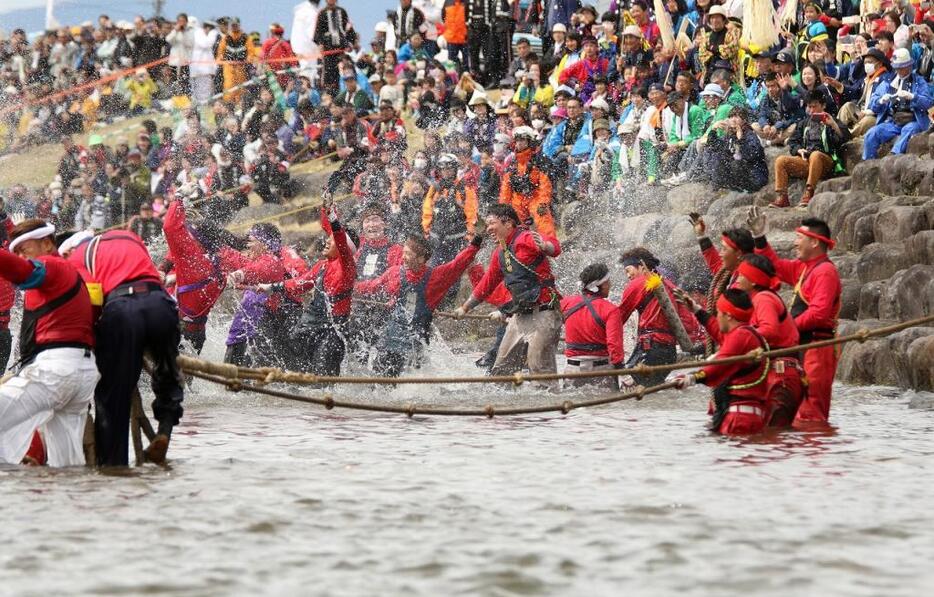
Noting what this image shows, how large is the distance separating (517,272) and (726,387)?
13.9 feet

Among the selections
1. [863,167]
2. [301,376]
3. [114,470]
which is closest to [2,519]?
[114,470]

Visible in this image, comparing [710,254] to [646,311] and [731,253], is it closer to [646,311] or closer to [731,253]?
→ [731,253]

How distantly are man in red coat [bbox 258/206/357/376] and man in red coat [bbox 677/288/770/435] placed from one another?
182 inches

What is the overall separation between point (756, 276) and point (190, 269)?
5471 mm

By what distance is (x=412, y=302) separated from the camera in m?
14.7

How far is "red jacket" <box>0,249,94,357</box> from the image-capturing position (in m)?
8.25

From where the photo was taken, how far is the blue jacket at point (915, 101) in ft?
57.1

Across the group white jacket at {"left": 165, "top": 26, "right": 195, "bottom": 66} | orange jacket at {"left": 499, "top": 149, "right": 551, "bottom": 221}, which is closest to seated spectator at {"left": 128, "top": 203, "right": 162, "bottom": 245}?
white jacket at {"left": 165, "top": 26, "right": 195, "bottom": 66}

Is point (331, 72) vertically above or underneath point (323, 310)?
above

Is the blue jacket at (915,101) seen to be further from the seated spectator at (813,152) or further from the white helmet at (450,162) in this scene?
the white helmet at (450,162)

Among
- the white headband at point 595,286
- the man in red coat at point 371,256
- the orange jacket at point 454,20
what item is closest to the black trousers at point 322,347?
the man in red coat at point 371,256

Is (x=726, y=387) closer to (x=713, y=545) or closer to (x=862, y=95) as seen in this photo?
(x=713, y=545)

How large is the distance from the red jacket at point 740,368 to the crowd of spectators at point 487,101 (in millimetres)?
8241

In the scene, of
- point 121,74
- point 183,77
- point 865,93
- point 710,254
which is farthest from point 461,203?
point 121,74
